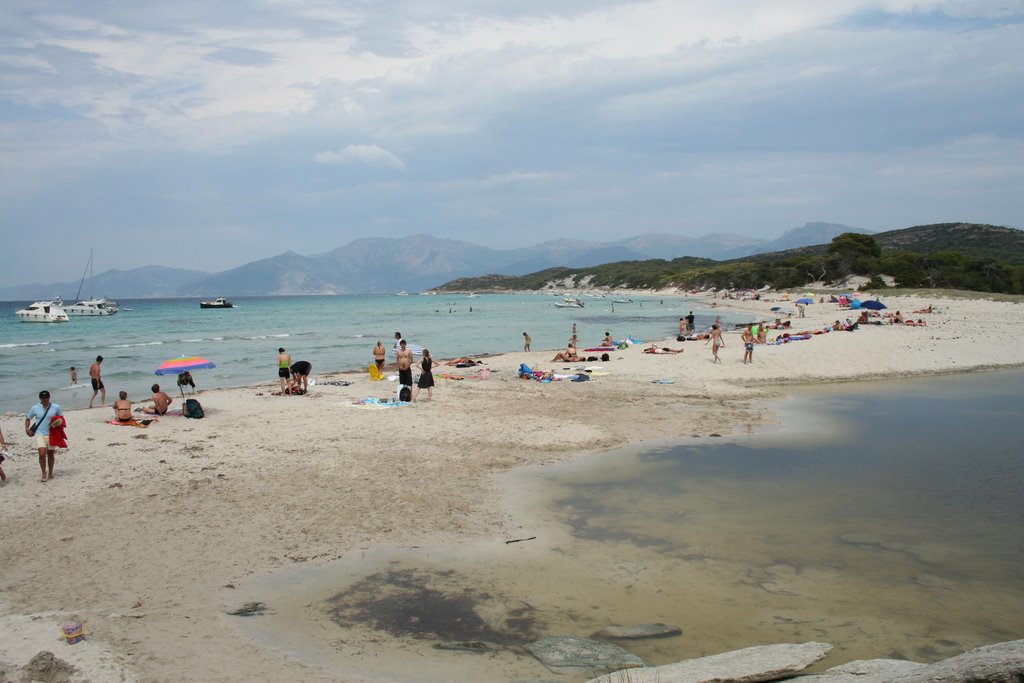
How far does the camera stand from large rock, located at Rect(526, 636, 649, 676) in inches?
218

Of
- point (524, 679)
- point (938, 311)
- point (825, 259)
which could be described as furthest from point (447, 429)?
point (825, 259)

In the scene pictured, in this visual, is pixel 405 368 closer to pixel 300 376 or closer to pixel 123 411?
pixel 300 376

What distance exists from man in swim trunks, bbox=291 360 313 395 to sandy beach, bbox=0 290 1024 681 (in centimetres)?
44

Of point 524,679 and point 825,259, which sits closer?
point 524,679

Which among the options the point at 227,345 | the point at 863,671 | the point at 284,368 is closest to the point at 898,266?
the point at 227,345

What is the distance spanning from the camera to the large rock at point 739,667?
15.4 feet

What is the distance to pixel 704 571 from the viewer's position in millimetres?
7586

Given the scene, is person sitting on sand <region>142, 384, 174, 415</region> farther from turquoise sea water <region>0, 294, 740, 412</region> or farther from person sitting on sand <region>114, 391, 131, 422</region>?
turquoise sea water <region>0, 294, 740, 412</region>

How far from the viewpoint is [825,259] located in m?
82.9

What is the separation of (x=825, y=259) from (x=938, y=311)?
46.6 metres

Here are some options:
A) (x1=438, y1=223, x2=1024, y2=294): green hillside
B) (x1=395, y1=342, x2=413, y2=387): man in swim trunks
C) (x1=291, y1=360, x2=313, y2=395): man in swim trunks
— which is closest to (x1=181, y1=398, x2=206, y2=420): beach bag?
(x1=291, y1=360, x2=313, y2=395): man in swim trunks

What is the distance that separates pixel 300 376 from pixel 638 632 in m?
15.2

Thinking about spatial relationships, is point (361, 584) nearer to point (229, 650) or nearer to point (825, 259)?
point (229, 650)

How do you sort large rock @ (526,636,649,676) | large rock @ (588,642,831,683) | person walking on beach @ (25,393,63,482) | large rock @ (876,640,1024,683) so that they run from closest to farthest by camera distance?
large rock @ (876,640,1024,683) < large rock @ (588,642,831,683) < large rock @ (526,636,649,676) < person walking on beach @ (25,393,63,482)
